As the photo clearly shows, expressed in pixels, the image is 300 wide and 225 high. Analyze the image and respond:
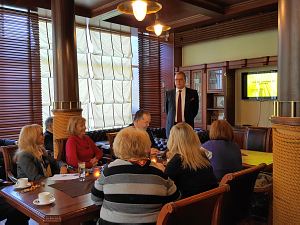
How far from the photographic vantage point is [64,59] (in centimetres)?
387

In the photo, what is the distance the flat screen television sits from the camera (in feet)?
18.4

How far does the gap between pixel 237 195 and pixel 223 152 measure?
0.51 meters

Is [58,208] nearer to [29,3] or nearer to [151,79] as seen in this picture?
[29,3]

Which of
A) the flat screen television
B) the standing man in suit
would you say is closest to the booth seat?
the standing man in suit

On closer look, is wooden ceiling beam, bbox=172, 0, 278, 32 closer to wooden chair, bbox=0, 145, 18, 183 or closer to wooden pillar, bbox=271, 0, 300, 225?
wooden pillar, bbox=271, 0, 300, 225

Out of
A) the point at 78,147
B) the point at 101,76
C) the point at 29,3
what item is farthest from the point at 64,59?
the point at 101,76

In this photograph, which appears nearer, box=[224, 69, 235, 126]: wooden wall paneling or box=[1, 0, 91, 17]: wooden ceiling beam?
box=[1, 0, 91, 17]: wooden ceiling beam

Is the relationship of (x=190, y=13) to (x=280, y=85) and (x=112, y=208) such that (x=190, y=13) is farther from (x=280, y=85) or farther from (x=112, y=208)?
(x=112, y=208)

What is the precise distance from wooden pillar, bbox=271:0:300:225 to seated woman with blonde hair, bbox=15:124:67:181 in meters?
1.81

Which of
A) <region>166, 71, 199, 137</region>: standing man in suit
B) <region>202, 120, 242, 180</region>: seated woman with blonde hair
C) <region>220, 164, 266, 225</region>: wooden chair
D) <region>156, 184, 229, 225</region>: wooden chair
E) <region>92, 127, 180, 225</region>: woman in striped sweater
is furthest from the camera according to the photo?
<region>166, 71, 199, 137</region>: standing man in suit

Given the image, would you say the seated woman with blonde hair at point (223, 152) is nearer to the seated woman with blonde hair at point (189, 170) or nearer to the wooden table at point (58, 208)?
the seated woman with blonde hair at point (189, 170)

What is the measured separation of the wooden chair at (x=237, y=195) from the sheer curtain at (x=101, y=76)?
14.6ft

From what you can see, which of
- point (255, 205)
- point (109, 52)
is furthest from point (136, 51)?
point (255, 205)

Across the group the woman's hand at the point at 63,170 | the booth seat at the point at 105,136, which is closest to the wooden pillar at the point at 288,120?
the woman's hand at the point at 63,170
